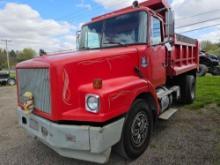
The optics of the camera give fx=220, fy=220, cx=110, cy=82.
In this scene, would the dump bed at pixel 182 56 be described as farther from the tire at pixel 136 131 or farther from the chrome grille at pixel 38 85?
the chrome grille at pixel 38 85

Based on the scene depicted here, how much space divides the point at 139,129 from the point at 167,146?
0.73m

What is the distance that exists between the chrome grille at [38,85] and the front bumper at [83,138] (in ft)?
0.82

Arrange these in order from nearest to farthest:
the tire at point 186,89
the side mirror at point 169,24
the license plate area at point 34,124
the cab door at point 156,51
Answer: the license plate area at point 34,124
the cab door at point 156,51
the side mirror at point 169,24
the tire at point 186,89

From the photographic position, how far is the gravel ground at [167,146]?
3490 mm

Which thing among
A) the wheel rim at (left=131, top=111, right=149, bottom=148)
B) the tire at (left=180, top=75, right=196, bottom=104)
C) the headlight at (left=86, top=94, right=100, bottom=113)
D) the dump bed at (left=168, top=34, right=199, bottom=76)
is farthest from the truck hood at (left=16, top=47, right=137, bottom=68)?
the tire at (left=180, top=75, right=196, bottom=104)

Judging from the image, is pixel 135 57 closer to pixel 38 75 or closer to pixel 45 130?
pixel 38 75

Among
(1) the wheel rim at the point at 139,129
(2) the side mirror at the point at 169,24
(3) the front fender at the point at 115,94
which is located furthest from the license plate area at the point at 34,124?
(2) the side mirror at the point at 169,24

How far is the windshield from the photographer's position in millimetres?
4125

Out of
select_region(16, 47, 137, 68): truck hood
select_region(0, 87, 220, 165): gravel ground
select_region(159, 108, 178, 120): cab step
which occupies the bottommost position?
select_region(0, 87, 220, 165): gravel ground

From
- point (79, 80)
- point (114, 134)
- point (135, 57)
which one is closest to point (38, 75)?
point (79, 80)

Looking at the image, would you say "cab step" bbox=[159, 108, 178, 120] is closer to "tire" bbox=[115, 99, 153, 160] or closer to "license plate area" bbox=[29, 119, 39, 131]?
"tire" bbox=[115, 99, 153, 160]

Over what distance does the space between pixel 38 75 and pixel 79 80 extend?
2.09 ft

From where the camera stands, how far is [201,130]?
185 inches

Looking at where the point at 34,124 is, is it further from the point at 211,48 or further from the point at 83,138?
the point at 211,48
